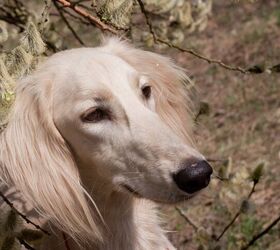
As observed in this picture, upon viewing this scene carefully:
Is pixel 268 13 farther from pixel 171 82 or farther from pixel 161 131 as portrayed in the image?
pixel 161 131

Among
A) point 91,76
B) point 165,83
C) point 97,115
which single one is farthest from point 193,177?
point 165,83

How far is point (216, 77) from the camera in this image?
7.92 meters

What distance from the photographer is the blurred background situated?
118 inches

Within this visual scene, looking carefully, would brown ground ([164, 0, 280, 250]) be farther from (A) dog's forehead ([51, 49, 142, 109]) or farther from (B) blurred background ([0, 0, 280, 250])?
(A) dog's forehead ([51, 49, 142, 109])

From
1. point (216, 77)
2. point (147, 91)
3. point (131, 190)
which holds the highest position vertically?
point (147, 91)

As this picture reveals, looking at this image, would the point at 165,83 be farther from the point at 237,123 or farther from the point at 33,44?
the point at 237,123

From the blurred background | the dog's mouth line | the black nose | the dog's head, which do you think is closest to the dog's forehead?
the dog's head

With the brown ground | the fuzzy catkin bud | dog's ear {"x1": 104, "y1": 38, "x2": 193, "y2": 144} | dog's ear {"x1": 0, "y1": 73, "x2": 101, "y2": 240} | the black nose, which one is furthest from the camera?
the brown ground

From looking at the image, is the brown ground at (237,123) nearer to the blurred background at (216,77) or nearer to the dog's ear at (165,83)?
the blurred background at (216,77)

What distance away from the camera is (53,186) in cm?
306

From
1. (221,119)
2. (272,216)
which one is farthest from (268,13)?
(272,216)

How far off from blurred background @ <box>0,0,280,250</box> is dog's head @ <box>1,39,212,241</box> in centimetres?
17

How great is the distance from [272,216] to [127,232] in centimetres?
206

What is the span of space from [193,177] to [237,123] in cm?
415
